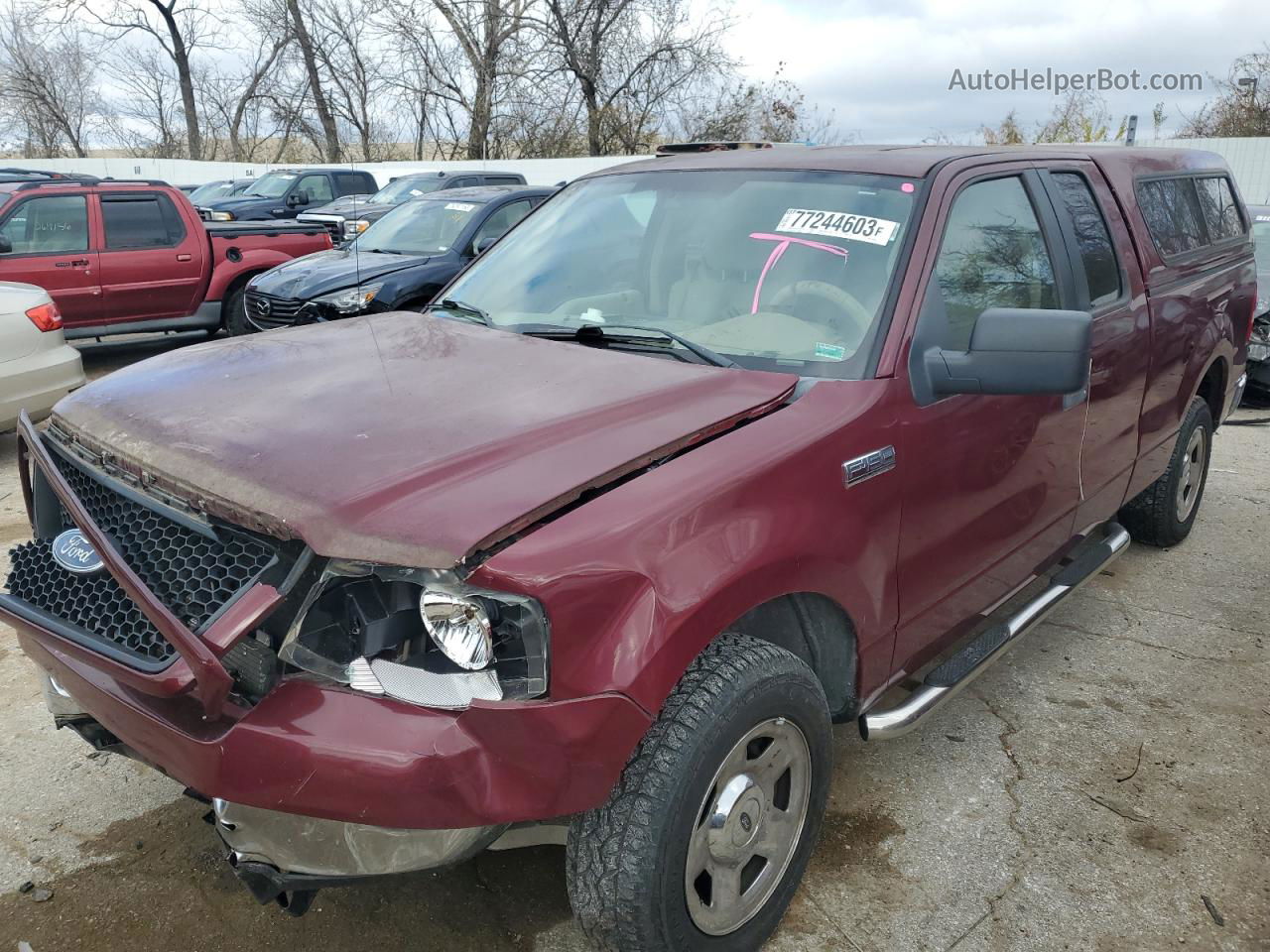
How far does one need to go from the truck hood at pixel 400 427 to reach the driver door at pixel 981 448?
55 cm

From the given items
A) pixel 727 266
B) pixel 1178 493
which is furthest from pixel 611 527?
pixel 1178 493

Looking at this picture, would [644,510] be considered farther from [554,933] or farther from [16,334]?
[16,334]

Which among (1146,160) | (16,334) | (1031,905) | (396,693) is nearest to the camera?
(396,693)

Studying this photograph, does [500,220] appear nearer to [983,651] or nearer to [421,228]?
[421,228]

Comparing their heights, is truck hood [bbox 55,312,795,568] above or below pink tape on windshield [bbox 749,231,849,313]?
below

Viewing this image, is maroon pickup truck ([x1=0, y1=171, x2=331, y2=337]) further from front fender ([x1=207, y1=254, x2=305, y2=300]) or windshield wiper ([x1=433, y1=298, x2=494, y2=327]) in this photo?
windshield wiper ([x1=433, y1=298, x2=494, y2=327])

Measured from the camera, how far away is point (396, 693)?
1.88m

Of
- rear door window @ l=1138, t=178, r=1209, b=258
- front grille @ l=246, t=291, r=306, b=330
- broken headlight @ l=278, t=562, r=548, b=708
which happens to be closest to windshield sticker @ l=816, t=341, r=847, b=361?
broken headlight @ l=278, t=562, r=548, b=708

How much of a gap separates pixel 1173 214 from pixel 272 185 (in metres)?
18.4

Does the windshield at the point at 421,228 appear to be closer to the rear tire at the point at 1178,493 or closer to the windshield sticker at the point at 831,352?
the rear tire at the point at 1178,493

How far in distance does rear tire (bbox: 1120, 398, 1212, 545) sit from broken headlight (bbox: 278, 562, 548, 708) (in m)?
3.82

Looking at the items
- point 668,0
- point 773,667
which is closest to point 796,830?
point 773,667

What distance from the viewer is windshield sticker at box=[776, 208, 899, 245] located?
9.46 ft

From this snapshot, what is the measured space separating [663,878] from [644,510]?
2.51ft
